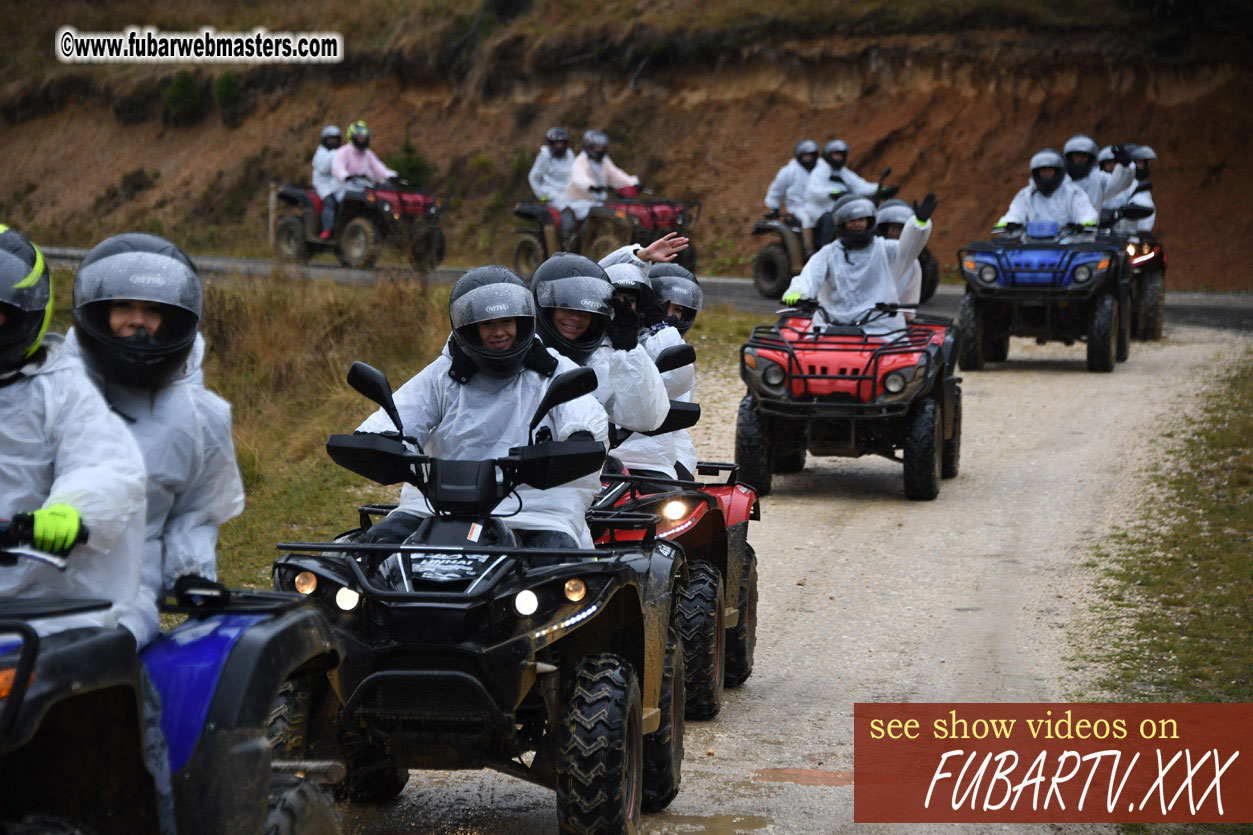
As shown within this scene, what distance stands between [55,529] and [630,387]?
360 cm

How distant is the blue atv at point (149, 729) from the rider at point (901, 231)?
9.66 meters

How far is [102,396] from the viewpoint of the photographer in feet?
12.0

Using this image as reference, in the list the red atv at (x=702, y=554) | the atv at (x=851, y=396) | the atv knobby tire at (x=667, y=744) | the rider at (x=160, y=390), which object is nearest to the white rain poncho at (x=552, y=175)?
the atv at (x=851, y=396)

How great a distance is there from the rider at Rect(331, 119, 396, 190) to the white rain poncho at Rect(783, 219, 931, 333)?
14083 mm

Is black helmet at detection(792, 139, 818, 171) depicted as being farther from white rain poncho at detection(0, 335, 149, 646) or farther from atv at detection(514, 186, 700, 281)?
white rain poncho at detection(0, 335, 149, 646)

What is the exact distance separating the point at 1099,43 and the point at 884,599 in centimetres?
2368

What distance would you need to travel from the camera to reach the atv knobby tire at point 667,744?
5.61 m

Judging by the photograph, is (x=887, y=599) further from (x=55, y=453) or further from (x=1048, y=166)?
(x=1048, y=166)

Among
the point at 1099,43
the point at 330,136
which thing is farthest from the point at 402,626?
the point at 1099,43

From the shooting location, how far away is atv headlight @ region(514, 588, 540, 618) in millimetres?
4797

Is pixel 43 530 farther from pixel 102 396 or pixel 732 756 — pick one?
pixel 732 756

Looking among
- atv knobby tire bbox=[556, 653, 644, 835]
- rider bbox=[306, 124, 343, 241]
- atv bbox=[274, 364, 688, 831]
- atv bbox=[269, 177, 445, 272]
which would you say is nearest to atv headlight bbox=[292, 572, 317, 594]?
atv bbox=[274, 364, 688, 831]

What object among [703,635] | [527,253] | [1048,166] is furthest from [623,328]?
[527,253]

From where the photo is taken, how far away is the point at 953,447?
12773 mm
